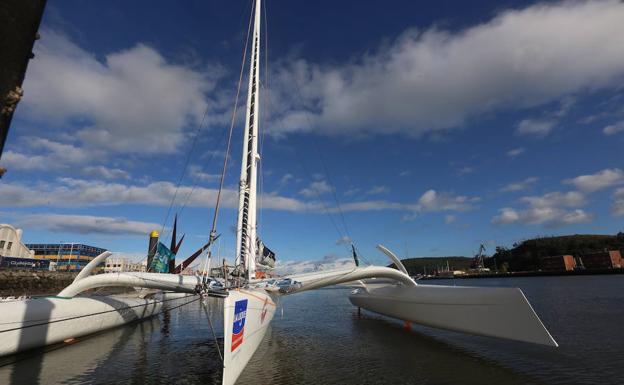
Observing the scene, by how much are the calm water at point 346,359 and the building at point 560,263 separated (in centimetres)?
10591

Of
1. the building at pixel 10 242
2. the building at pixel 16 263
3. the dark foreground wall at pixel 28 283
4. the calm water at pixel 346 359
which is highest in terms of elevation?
the building at pixel 10 242

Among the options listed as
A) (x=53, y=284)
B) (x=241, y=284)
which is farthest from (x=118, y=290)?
(x=241, y=284)

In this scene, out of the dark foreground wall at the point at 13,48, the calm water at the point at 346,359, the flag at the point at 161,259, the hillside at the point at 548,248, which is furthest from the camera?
the hillside at the point at 548,248

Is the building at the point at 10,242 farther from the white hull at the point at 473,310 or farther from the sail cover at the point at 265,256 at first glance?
the white hull at the point at 473,310

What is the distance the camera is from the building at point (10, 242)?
46031mm

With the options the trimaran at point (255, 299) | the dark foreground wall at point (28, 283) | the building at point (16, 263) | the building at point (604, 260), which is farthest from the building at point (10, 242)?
the building at point (604, 260)

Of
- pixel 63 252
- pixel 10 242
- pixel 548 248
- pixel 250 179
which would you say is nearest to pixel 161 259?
pixel 250 179

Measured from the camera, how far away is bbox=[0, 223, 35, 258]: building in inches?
1812

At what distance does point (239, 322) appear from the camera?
6910mm

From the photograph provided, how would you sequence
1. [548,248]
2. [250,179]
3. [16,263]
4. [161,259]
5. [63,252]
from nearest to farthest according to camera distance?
[250,179] → [161,259] → [16,263] → [63,252] → [548,248]

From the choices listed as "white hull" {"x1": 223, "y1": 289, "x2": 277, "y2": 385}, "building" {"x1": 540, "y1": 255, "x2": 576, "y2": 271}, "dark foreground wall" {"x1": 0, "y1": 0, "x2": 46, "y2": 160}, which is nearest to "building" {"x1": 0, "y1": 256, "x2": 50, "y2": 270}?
"white hull" {"x1": 223, "y1": 289, "x2": 277, "y2": 385}

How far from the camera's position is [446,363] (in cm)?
867

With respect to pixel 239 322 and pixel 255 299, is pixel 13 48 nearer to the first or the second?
pixel 239 322

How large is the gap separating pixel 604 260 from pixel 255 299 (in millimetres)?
120729
